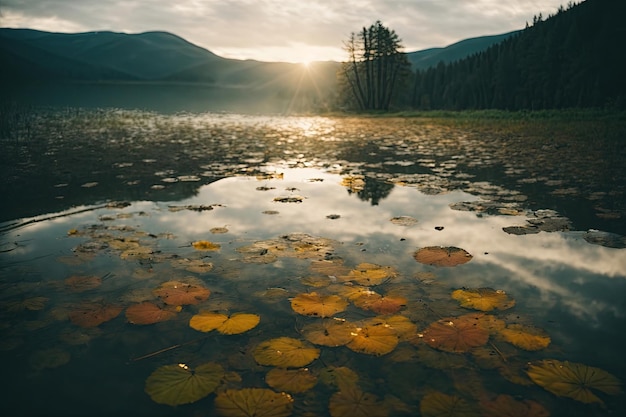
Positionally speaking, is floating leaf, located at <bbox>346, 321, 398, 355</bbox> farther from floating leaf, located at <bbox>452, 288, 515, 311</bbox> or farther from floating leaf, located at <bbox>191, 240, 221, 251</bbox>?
floating leaf, located at <bbox>191, 240, 221, 251</bbox>

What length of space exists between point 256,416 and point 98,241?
141 inches

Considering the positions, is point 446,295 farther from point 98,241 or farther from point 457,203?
point 98,241

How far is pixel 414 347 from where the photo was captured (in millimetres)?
2518

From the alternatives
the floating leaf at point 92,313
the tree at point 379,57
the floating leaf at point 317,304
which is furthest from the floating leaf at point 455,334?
the tree at point 379,57

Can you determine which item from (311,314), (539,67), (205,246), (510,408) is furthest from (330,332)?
(539,67)

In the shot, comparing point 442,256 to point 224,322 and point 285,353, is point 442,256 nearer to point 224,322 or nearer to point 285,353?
point 285,353

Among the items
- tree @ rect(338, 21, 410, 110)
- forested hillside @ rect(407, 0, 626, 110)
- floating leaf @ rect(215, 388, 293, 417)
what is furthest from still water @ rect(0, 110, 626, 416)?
forested hillside @ rect(407, 0, 626, 110)

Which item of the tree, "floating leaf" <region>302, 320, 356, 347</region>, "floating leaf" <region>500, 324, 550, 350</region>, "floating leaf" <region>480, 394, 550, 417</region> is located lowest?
"floating leaf" <region>480, 394, 550, 417</region>

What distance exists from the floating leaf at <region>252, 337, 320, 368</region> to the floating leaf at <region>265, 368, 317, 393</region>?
0.05 metres

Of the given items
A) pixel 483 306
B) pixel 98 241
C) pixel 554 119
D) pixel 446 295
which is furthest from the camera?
pixel 554 119

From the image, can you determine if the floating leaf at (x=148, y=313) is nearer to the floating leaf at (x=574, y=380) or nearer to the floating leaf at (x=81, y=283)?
the floating leaf at (x=81, y=283)

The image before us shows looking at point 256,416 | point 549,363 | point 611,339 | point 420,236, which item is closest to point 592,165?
point 420,236

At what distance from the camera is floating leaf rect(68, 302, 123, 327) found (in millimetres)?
2857

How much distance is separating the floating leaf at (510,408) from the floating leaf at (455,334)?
0.46 metres
